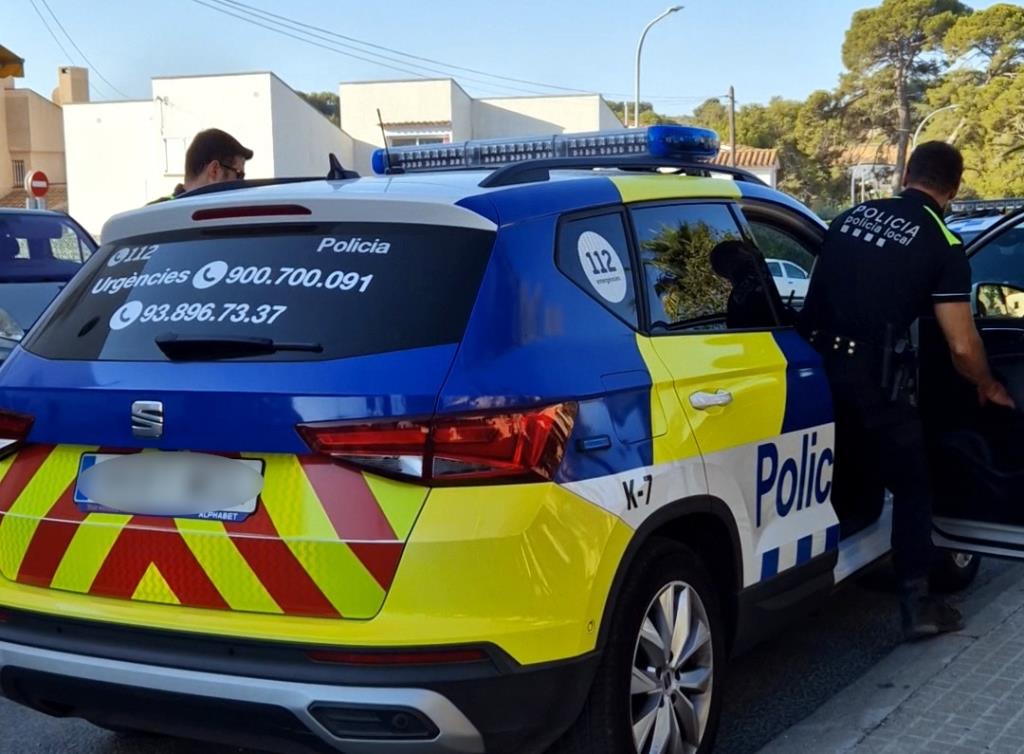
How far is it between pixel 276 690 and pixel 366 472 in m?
0.51

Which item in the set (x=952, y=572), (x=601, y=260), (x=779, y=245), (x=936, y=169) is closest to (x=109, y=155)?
(x=779, y=245)

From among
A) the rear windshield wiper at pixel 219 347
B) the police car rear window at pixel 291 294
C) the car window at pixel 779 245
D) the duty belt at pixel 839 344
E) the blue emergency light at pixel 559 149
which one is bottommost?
the duty belt at pixel 839 344

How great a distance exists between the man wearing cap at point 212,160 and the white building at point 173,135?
2927cm

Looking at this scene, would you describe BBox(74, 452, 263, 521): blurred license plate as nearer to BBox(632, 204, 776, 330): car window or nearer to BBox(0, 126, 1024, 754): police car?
BBox(0, 126, 1024, 754): police car

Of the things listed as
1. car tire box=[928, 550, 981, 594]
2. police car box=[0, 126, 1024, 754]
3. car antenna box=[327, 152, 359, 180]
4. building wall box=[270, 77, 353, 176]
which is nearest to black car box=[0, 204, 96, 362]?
car antenna box=[327, 152, 359, 180]

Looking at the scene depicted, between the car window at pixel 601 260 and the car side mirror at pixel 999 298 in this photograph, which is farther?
the car side mirror at pixel 999 298

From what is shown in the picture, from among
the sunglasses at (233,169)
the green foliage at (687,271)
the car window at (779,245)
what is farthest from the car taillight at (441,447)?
the sunglasses at (233,169)

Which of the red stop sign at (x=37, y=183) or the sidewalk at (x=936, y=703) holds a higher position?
the red stop sign at (x=37, y=183)

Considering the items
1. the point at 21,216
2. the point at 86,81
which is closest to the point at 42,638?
the point at 21,216

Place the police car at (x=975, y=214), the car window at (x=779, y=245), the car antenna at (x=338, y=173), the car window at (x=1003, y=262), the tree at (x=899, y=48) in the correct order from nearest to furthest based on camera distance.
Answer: the car antenna at (x=338, y=173) → the car window at (x=779, y=245) → the car window at (x=1003, y=262) → the police car at (x=975, y=214) → the tree at (x=899, y=48)

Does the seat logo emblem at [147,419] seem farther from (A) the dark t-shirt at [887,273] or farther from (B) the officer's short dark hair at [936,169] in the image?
(B) the officer's short dark hair at [936,169]

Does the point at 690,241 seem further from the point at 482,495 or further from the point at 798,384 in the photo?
the point at 482,495

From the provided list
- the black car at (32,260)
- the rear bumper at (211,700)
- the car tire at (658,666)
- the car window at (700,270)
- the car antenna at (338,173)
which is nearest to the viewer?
the rear bumper at (211,700)

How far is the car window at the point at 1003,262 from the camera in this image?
5539mm
